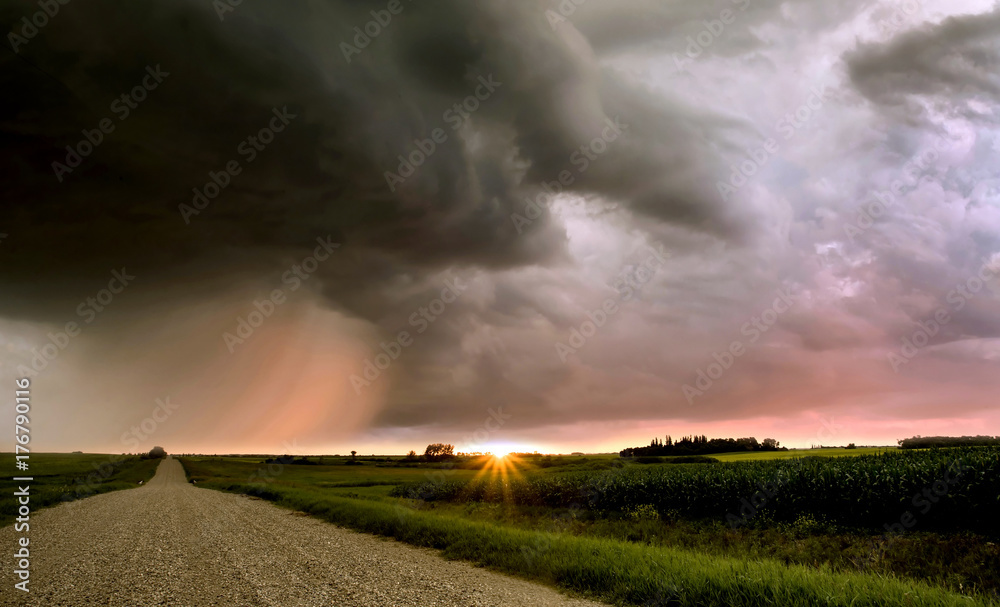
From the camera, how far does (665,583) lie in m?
9.78

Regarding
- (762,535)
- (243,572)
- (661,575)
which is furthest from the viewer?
(762,535)

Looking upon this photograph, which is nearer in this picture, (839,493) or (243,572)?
(243,572)

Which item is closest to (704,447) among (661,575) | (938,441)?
(938,441)

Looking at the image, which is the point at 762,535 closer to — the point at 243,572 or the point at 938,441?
the point at 243,572

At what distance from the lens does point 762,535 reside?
17.1 meters

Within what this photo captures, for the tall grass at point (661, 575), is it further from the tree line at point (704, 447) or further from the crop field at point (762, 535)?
the tree line at point (704, 447)

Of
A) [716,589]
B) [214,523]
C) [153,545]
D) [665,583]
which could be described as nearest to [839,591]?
[716,589]

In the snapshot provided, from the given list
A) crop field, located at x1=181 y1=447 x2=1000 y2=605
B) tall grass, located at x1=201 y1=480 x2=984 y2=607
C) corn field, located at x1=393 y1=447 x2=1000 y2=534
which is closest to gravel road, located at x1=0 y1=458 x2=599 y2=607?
tall grass, located at x1=201 y1=480 x2=984 y2=607

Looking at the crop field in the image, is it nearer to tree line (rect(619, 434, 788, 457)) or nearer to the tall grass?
the tall grass

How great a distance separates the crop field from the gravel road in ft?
4.49

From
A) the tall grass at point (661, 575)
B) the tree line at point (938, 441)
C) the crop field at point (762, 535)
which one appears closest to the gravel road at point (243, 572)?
the tall grass at point (661, 575)

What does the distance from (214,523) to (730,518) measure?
2249 centimetres

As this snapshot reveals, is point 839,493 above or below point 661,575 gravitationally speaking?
below

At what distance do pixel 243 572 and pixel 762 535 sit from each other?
1644 centimetres
